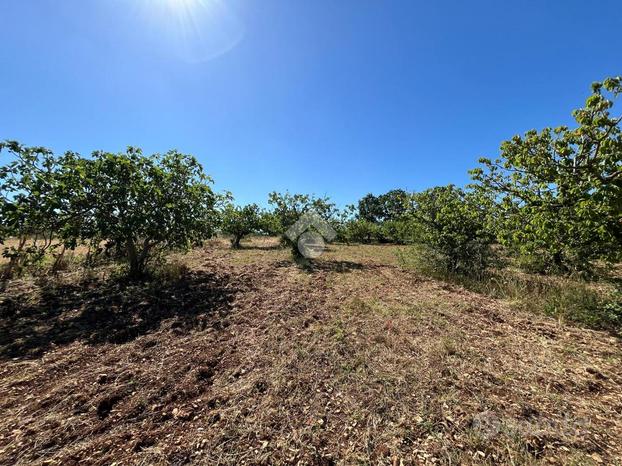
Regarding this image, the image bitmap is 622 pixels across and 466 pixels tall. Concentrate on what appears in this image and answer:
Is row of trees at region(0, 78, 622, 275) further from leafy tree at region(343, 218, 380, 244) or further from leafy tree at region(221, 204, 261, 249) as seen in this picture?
leafy tree at region(343, 218, 380, 244)

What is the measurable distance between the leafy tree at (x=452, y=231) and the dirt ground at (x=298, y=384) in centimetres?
342

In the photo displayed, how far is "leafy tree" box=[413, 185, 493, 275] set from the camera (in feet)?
28.6

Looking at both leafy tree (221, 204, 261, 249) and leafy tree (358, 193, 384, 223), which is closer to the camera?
leafy tree (221, 204, 261, 249)

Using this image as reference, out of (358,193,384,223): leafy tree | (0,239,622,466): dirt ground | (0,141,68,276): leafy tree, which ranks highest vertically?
(358,193,384,223): leafy tree

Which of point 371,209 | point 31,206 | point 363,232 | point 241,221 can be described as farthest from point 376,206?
point 31,206

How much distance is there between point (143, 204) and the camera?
24.0 ft

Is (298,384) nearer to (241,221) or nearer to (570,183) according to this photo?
(570,183)

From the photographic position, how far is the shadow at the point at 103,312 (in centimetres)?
423

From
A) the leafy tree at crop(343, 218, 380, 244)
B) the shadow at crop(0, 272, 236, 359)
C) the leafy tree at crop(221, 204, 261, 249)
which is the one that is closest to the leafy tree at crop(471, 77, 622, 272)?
the shadow at crop(0, 272, 236, 359)

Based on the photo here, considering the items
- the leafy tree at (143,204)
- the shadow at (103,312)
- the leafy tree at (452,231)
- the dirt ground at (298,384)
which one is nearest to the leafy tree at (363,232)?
the leafy tree at (452,231)

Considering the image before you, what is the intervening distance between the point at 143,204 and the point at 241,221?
1167 cm

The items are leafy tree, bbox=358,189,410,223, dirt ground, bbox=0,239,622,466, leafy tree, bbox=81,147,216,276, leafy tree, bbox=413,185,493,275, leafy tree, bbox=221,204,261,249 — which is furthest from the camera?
leafy tree, bbox=358,189,410,223

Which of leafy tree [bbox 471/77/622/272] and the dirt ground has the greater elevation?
leafy tree [bbox 471/77/622/272]

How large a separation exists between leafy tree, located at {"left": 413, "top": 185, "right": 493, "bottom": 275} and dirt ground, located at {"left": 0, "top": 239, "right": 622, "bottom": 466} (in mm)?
3422
